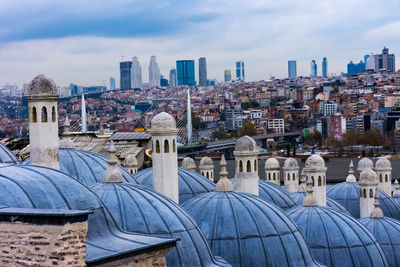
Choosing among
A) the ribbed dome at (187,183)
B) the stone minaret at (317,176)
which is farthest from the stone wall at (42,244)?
the stone minaret at (317,176)

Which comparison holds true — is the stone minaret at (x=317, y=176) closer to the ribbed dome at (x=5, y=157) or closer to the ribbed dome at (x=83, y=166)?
the ribbed dome at (x=83, y=166)

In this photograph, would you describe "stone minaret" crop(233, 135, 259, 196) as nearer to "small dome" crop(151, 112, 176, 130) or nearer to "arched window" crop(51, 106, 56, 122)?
"small dome" crop(151, 112, 176, 130)

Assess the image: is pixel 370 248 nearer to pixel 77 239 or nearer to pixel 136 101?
pixel 77 239

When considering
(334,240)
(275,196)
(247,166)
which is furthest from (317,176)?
(334,240)

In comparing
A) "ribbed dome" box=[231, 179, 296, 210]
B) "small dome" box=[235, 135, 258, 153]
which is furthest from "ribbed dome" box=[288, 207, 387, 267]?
"ribbed dome" box=[231, 179, 296, 210]

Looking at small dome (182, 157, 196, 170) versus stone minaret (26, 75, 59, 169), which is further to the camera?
small dome (182, 157, 196, 170)

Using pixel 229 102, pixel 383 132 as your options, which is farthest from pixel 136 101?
pixel 383 132

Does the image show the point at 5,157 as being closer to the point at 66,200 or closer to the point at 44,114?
the point at 44,114
